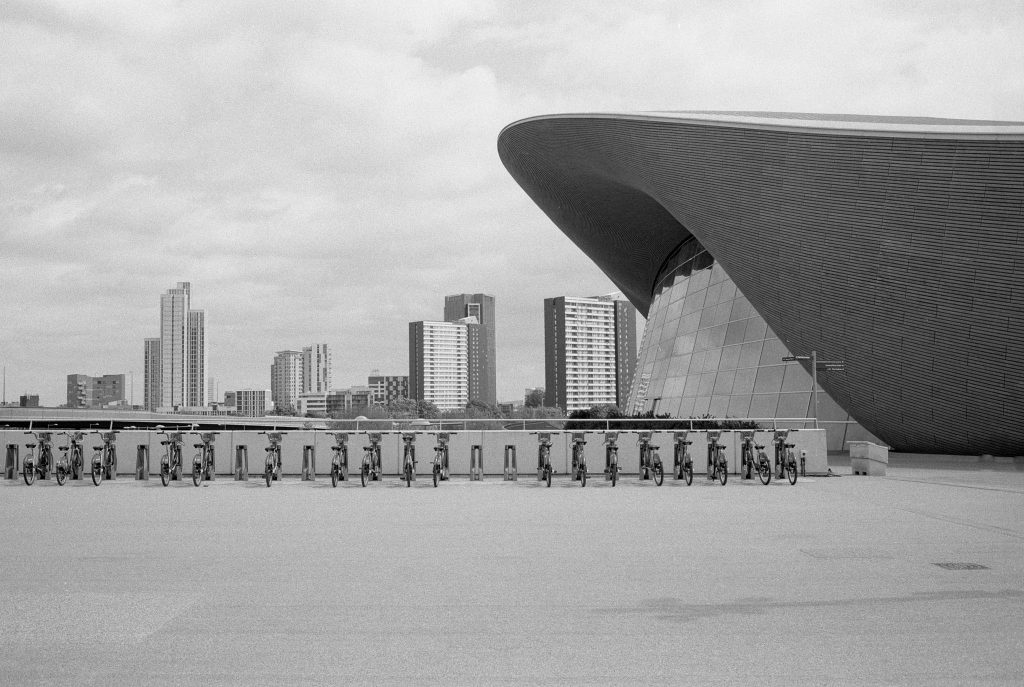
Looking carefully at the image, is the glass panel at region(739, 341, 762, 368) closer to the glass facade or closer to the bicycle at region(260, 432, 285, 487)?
the glass facade

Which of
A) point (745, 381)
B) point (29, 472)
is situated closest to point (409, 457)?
point (29, 472)

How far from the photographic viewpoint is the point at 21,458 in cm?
2323

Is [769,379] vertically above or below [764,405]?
above

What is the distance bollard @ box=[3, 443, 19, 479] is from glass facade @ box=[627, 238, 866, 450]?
835 inches

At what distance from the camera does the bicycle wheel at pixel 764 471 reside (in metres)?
18.9

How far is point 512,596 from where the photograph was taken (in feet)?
23.8

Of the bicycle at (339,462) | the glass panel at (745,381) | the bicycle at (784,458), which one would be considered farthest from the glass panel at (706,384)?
the bicycle at (339,462)

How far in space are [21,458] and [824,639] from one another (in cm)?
2237

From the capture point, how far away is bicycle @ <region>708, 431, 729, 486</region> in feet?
62.5

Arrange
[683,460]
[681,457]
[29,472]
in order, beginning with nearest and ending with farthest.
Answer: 1. [683,460]
2. [29,472]
3. [681,457]

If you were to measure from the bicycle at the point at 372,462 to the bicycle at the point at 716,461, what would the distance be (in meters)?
6.89

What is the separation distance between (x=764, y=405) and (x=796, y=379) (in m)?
1.44

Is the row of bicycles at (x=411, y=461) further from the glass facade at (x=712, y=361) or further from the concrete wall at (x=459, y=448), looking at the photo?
the glass facade at (x=712, y=361)

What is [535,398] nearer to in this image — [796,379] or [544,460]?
[796,379]
